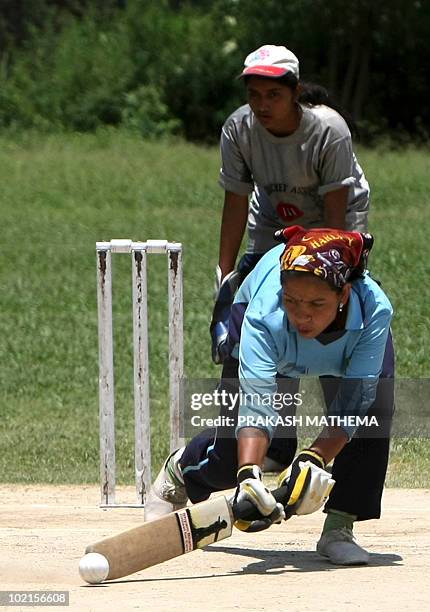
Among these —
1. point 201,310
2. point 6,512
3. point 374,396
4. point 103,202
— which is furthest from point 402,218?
point 374,396

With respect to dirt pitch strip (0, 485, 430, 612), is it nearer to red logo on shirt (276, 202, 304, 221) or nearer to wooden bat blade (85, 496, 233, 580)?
wooden bat blade (85, 496, 233, 580)

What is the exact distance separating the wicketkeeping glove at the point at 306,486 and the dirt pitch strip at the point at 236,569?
0.92 ft

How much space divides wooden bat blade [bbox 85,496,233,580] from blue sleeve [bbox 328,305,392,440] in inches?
21.2

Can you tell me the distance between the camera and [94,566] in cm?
497

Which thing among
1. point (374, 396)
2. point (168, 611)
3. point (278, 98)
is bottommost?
point (168, 611)

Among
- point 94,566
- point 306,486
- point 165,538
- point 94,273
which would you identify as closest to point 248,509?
point 306,486

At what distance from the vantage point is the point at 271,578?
5156 mm

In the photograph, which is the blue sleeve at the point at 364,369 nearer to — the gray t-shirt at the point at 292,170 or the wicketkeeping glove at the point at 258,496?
the wicketkeeping glove at the point at 258,496

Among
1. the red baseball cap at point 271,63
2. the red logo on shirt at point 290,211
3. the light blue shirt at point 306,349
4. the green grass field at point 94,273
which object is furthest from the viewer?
the green grass field at point 94,273

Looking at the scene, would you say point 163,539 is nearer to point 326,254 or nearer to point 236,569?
point 236,569

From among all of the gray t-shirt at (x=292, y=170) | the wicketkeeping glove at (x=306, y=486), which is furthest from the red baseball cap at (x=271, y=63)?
the wicketkeeping glove at (x=306, y=486)

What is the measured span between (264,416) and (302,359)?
0.93 ft

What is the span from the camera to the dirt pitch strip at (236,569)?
4766 millimetres

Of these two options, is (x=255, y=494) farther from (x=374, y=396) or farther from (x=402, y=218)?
(x=402, y=218)
